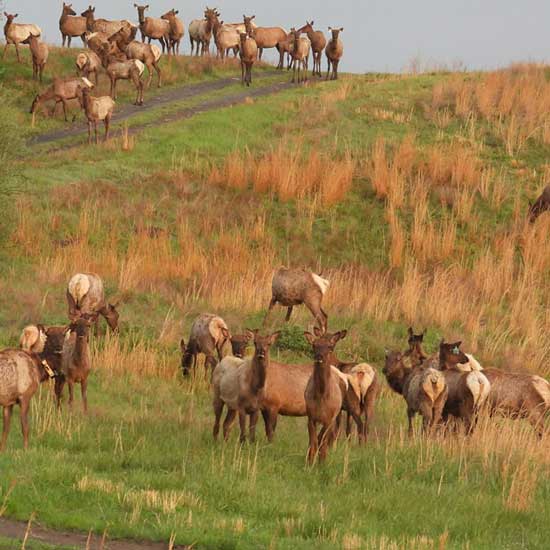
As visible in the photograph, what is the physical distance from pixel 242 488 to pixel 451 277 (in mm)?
13825

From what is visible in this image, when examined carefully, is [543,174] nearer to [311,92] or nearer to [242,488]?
[311,92]

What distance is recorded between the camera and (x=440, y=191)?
96.7 ft

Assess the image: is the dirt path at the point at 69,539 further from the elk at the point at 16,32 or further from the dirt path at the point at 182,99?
the elk at the point at 16,32

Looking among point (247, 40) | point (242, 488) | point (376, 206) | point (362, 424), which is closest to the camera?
point (242, 488)

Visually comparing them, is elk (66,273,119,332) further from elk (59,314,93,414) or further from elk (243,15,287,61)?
elk (243,15,287,61)

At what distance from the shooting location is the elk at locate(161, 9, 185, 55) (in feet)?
151

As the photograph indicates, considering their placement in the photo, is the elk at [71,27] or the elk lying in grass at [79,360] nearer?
the elk lying in grass at [79,360]

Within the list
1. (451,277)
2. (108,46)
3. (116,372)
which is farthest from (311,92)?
(116,372)

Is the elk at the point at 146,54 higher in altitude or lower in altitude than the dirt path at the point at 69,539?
higher

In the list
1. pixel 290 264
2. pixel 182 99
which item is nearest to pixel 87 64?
pixel 182 99

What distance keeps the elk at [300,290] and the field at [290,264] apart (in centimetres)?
48

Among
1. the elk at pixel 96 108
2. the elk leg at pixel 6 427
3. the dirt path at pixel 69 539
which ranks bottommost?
the dirt path at pixel 69 539

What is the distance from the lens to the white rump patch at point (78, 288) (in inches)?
762

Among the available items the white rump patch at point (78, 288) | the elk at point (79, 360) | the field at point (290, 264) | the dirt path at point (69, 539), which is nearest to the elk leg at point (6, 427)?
the field at point (290, 264)
